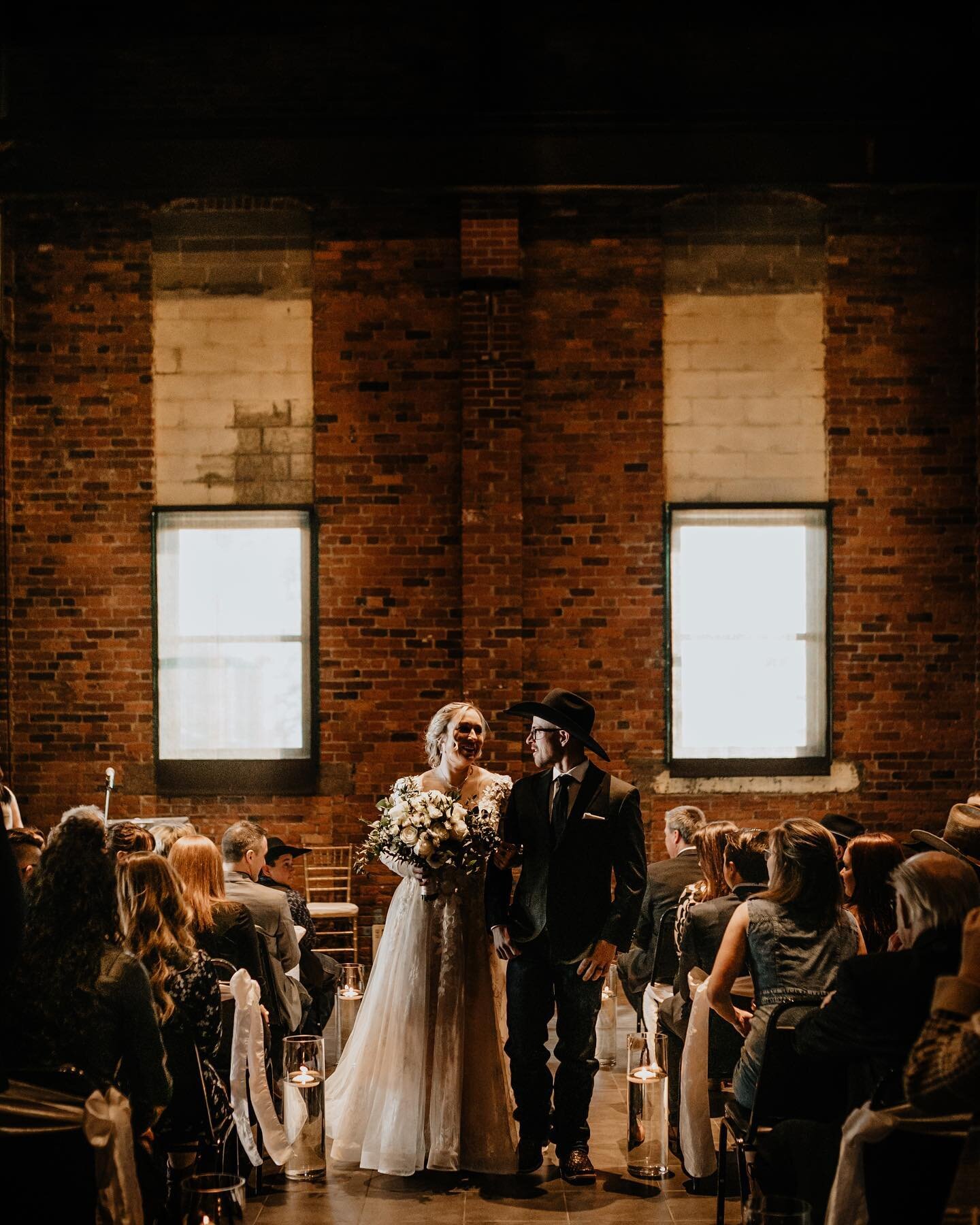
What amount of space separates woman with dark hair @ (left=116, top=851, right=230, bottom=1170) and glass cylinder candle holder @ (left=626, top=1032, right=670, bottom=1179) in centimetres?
176

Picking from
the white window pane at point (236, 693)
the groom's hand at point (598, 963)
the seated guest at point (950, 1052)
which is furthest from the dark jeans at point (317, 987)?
the seated guest at point (950, 1052)

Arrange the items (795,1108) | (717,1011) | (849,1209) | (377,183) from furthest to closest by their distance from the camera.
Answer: (377,183) → (717,1011) → (795,1108) → (849,1209)

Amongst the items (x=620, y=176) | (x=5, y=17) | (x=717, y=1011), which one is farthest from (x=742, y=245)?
(x=717, y=1011)

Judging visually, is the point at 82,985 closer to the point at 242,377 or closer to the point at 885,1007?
the point at 885,1007

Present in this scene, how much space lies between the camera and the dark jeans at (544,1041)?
197 inches

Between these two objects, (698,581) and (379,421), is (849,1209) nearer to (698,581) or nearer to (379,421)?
(698,581)

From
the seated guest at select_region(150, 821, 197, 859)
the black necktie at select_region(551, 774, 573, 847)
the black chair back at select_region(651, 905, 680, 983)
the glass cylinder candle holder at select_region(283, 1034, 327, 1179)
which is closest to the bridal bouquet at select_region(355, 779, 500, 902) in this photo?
the black necktie at select_region(551, 774, 573, 847)

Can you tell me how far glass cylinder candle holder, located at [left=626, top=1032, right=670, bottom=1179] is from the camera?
16.6ft

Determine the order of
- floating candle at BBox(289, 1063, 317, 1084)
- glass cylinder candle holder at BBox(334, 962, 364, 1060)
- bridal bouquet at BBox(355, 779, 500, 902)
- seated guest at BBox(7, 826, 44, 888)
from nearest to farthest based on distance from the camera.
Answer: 1. floating candle at BBox(289, 1063, 317, 1084)
2. bridal bouquet at BBox(355, 779, 500, 902)
3. seated guest at BBox(7, 826, 44, 888)
4. glass cylinder candle holder at BBox(334, 962, 364, 1060)

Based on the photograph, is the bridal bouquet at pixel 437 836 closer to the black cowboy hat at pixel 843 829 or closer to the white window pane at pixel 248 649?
the black cowboy hat at pixel 843 829

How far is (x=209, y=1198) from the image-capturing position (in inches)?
139

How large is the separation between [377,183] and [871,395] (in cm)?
399

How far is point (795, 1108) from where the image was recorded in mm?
3918

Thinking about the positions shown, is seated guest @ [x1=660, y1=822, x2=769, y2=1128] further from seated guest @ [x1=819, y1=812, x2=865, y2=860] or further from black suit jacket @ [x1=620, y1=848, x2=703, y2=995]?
seated guest @ [x1=819, y1=812, x2=865, y2=860]
